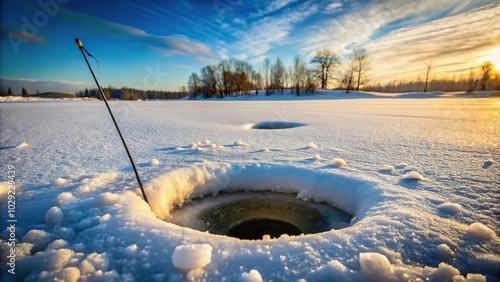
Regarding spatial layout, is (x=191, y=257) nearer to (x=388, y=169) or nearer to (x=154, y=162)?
(x=154, y=162)

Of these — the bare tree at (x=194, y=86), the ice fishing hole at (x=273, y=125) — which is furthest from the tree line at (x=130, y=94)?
the ice fishing hole at (x=273, y=125)

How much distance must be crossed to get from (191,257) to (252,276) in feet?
1.37

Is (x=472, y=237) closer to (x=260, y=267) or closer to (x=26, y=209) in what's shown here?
(x=260, y=267)

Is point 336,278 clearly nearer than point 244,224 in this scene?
Yes

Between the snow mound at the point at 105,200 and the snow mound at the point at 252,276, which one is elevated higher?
the snow mound at the point at 105,200

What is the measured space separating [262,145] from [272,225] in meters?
1.93

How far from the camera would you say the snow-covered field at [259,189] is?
141cm

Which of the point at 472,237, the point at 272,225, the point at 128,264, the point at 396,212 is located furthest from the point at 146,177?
the point at 472,237

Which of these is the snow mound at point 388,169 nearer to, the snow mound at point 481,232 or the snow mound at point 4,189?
the snow mound at point 481,232

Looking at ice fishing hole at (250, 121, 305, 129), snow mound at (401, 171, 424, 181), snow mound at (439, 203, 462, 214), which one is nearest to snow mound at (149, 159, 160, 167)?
snow mound at (401, 171, 424, 181)

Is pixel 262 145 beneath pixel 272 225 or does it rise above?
above

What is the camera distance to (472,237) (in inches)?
63.6

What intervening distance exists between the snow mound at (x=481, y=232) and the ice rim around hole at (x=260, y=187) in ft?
2.36

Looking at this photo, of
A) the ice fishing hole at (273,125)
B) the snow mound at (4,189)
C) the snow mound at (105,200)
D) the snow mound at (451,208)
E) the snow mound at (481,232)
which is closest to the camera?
the snow mound at (481,232)
